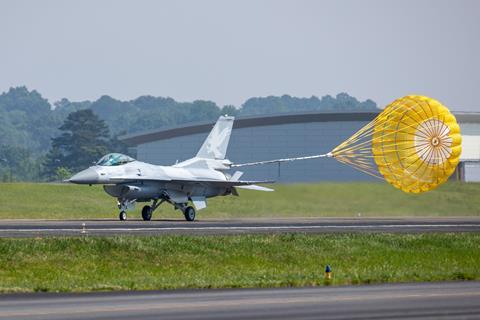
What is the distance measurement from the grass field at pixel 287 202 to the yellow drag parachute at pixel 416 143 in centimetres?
595

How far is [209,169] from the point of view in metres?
53.0

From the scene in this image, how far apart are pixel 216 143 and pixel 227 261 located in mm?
24435

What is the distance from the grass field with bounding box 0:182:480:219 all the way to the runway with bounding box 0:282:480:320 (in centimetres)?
2933

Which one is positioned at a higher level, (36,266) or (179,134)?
(179,134)

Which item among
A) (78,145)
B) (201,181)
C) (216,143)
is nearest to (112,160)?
(201,181)

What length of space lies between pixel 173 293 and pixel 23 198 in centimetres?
4661

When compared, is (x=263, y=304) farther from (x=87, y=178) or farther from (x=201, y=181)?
(x=201, y=181)

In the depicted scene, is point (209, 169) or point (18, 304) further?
point (209, 169)

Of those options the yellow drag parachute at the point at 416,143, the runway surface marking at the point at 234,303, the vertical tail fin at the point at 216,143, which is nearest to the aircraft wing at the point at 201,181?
the vertical tail fin at the point at 216,143

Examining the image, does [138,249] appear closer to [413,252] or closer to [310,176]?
[413,252]

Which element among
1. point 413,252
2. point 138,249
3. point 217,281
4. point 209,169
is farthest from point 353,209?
point 217,281

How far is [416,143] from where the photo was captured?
46.8m

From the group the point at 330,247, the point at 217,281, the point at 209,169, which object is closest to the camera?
the point at 217,281

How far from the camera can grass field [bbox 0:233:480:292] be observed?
25094 millimetres
